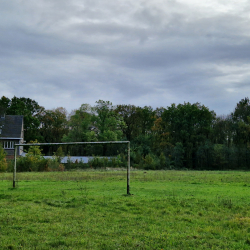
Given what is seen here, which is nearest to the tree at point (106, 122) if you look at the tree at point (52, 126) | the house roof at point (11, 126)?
the tree at point (52, 126)

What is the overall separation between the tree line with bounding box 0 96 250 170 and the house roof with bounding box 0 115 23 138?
4110mm

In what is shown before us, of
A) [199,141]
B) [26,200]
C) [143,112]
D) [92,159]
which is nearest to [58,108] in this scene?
[143,112]

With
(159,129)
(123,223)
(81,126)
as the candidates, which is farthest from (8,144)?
(123,223)

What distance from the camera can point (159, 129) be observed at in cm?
6581

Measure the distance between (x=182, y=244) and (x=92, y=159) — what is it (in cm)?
2880

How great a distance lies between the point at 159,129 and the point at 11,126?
30.7 meters

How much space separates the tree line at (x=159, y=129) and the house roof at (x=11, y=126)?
411cm

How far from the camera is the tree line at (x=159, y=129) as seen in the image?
187ft

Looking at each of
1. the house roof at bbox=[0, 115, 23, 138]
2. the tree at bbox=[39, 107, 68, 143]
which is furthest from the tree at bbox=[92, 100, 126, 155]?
the house roof at bbox=[0, 115, 23, 138]

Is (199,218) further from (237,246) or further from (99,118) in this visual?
(99,118)

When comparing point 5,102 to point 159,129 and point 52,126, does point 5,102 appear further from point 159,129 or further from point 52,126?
point 159,129

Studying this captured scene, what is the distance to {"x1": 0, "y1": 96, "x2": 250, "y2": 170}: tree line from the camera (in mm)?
56906

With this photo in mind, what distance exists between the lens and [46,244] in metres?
6.65

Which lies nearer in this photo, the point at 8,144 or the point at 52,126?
the point at 8,144
